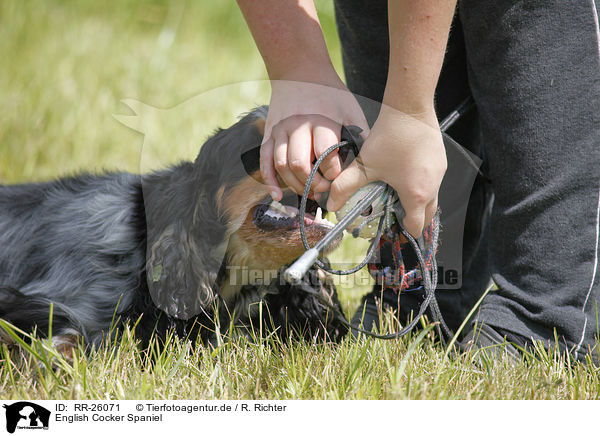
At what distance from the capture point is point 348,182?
1.96m

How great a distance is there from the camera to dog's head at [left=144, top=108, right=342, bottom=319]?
2.45 metres

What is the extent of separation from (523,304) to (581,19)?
1005 mm

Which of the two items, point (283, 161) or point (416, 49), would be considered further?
point (283, 161)

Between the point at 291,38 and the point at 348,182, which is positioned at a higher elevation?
the point at 291,38

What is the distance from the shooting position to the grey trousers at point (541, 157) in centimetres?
226

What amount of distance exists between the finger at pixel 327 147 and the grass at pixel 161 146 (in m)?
0.55

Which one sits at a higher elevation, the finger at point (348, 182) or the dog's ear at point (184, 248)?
the finger at point (348, 182)

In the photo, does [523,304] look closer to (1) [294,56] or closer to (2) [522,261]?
(2) [522,261]

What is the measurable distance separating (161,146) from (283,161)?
1.53 metres

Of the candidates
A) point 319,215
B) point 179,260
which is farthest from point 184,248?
point 319,215
